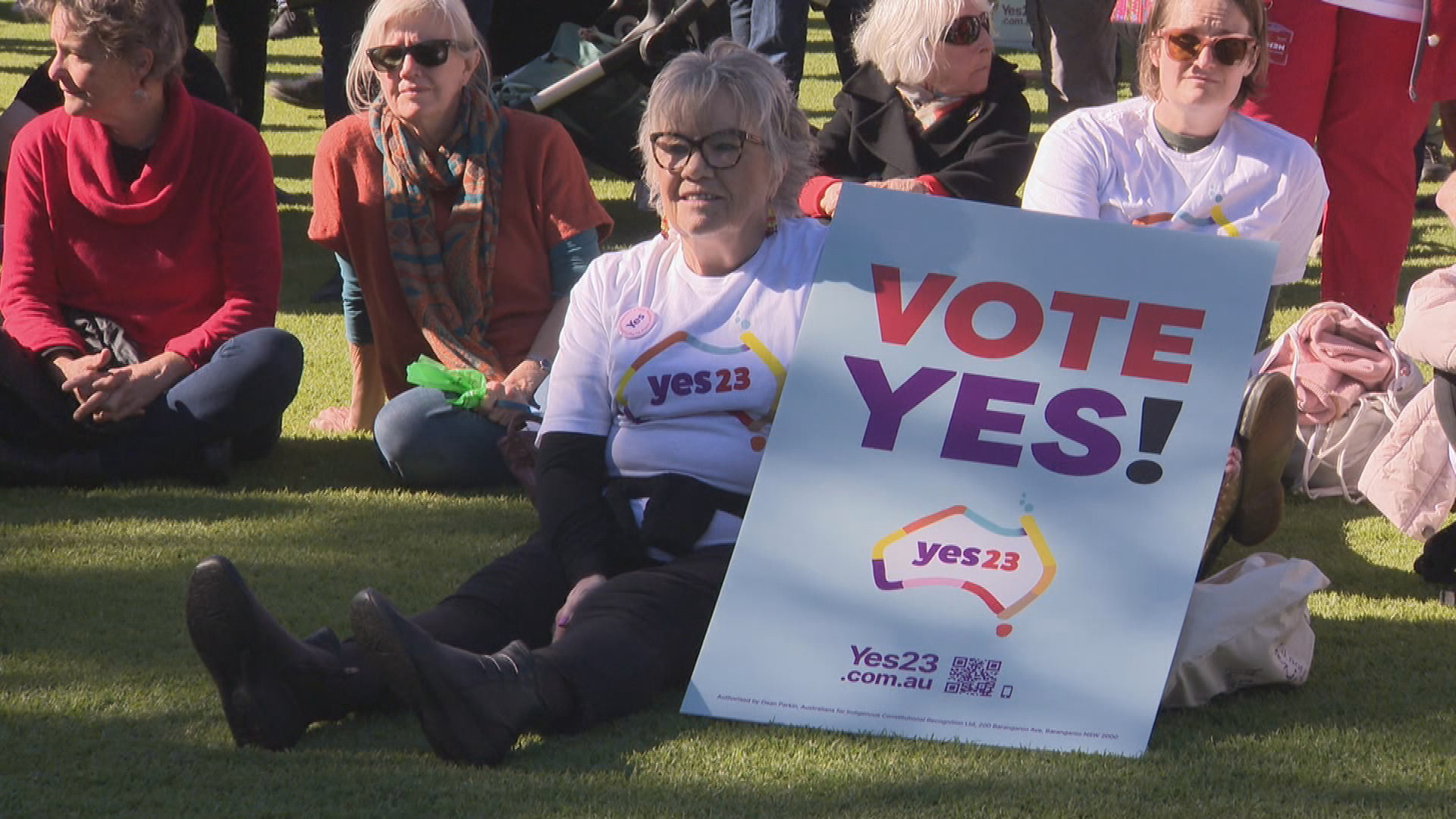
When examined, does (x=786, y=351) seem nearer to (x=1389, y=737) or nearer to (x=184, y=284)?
(x=1389, y=737)

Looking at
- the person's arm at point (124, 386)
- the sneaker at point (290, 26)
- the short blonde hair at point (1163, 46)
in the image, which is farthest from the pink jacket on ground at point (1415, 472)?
the sneaker at point (290, 26)

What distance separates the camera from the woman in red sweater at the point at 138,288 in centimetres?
465

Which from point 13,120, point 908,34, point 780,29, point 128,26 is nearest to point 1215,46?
point 908,34

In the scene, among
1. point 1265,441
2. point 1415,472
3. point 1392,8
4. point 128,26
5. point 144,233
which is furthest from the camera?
point 1392,8

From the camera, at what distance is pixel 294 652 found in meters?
3.02

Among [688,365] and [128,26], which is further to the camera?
[128,26]

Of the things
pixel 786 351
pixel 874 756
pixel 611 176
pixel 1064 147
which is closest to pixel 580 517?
pixel 786 351

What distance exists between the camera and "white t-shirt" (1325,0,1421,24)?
539cm

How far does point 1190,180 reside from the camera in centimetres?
402

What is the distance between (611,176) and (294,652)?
660cm

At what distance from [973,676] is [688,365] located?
795mm

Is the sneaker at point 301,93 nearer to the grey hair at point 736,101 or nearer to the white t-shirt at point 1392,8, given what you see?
the white t-shirt at point 1392,8

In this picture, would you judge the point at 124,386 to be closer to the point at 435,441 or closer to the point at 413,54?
the point at 435,441

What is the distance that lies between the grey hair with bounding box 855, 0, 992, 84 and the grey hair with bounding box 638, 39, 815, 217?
4.59 feet
